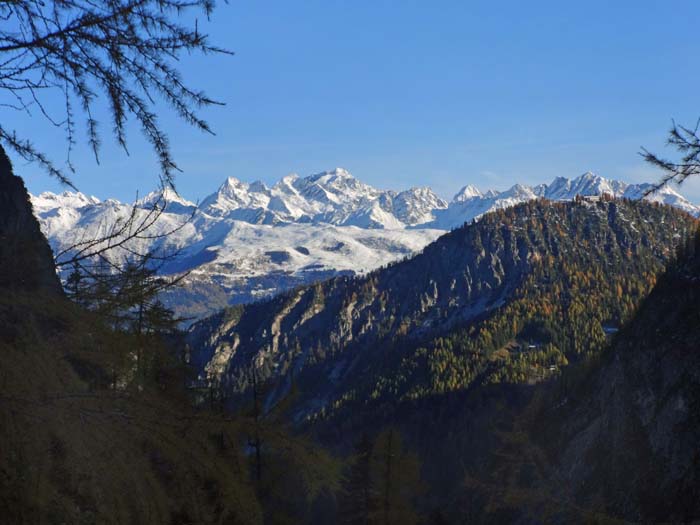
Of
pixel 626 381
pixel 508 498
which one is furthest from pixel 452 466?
pixel 508 498

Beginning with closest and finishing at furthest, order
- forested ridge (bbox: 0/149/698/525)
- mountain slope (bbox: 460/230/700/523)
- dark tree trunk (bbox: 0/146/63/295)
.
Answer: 1. forested ridge (bbox: 0/149/698/525)
2. dark tree trunk (bbox: 0/146/63/295)
3. mountain slope (bbox: 460/230/700/523)

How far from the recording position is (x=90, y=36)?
15.5ft

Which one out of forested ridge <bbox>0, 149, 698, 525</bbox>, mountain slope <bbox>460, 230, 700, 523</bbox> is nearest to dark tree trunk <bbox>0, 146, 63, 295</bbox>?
forested ridge <bbox>0, 149, 698, 525</bbox>

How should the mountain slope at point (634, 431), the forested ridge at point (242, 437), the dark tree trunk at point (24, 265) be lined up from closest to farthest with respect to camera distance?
the forested ridge at point (242, 437) → the dark tree trunk at point (24, 265) → the mountain slope at point (634, 431)

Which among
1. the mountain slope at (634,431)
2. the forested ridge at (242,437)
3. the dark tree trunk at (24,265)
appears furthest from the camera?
the mountain slope at (634,431)

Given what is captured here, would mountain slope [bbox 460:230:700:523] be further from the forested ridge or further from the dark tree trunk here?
the dark tree trunk

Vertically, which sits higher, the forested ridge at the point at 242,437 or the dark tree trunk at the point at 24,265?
the dark tree trunk at the point at 24,265

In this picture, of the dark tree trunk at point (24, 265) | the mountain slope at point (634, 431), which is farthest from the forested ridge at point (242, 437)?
the mountain slope at point (634, 431)

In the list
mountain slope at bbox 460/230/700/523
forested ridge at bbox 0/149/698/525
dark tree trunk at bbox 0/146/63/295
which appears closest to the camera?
forested ridge at bbox 0/149/698/525

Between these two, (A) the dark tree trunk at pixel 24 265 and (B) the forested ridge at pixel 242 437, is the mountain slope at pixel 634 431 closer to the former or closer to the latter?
(B) the forested ridge at pixel 242 437

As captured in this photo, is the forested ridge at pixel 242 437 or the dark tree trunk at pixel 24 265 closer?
the forested ridge at pixel 242 437

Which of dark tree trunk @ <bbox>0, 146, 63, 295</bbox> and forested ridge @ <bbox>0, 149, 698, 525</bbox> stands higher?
dark tree trunk @ <bbox>0, 146, 63, 295</bbox>

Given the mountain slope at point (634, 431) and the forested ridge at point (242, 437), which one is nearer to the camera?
the forested ridge at point (242, 437)

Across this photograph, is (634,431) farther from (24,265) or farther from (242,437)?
(24,265)
